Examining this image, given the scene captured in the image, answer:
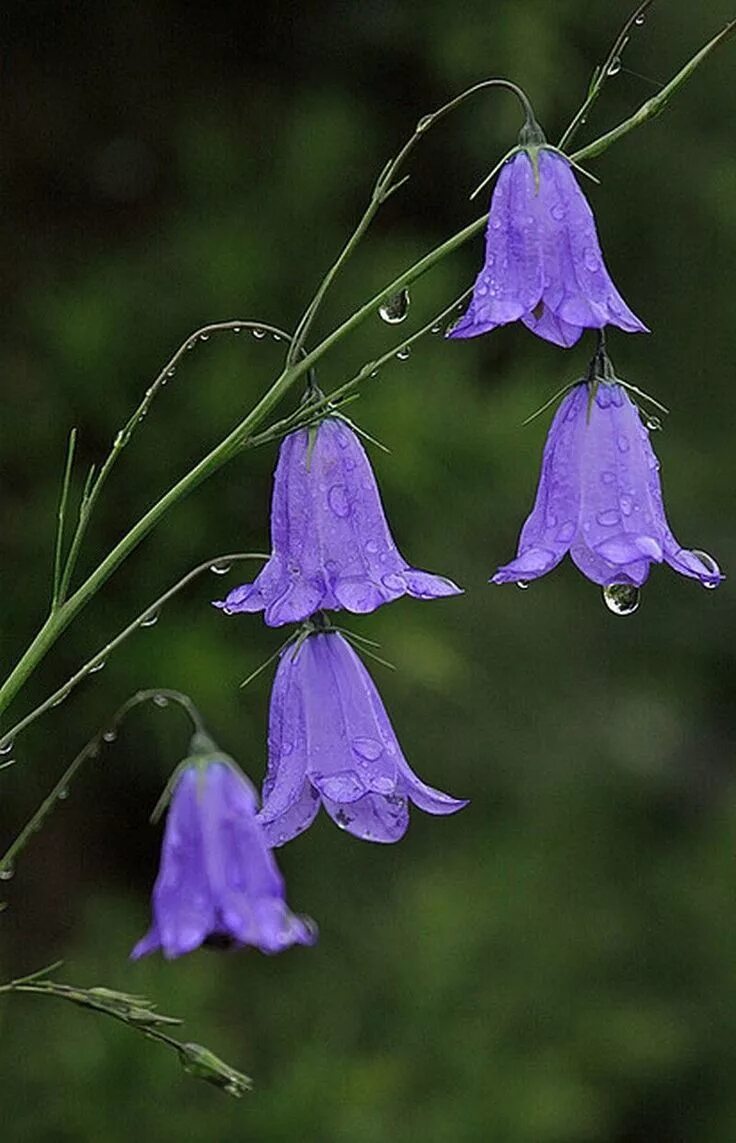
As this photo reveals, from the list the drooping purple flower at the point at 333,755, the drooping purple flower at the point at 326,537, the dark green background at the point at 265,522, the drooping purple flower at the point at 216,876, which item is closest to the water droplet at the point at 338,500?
the drooping purple flower at the point at 326,537

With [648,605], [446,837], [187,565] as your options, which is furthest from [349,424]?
[648,605]

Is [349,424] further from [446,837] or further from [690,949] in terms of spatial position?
[690,949]

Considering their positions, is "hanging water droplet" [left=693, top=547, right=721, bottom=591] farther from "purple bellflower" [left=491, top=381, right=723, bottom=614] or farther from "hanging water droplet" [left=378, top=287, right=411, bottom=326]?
"hanging water droplet" [left=378, top=287, right=411, bottom=326]

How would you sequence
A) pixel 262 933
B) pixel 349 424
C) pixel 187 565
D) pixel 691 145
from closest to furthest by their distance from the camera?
pixel 262 933 < pixel 349 424 < pixel 187 565 < pixel 691 145

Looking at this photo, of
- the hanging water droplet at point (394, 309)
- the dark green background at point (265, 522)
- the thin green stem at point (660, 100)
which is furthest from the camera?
the dark green background at point (265, 522)

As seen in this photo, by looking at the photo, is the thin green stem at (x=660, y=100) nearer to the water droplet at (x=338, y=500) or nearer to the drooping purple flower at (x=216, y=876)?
the water droplet at (x=338, y=500)
